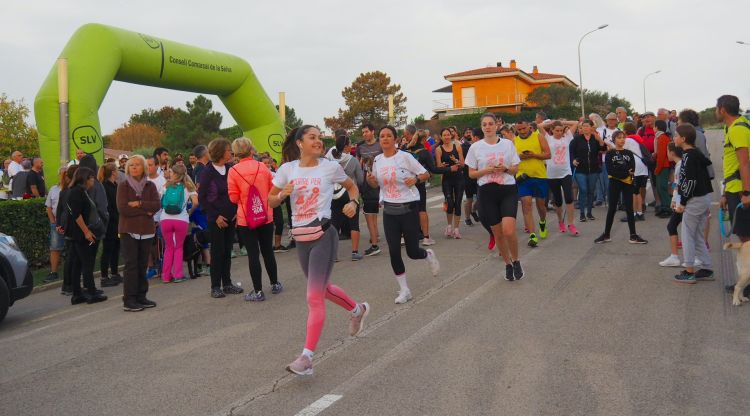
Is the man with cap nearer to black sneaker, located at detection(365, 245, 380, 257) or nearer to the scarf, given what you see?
black sneaker, located at detection(365, 245, 380, 257)

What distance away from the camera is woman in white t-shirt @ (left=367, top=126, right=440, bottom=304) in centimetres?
709

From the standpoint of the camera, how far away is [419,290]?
758 centimetres

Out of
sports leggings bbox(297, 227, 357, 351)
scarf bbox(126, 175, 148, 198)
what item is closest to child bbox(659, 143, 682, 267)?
sports leggings bbox(297, 227, 357, 351)

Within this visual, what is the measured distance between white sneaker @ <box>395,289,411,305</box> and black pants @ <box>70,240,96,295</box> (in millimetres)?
3800

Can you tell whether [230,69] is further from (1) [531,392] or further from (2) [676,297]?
(1) [531,392]

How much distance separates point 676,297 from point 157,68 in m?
13.7

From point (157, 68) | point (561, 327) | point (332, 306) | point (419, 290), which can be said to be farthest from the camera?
point (157, 68)

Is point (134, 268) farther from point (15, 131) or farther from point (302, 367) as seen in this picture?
point (15, 131)

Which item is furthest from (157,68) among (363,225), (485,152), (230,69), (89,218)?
(485,152)

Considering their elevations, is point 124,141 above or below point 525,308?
above

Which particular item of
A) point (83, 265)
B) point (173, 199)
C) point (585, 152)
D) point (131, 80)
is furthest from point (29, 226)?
point (585, 152)

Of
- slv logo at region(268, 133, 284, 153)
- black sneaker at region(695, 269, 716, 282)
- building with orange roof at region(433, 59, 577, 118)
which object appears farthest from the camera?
building with orange roof at region(433, 59, 577, 118)

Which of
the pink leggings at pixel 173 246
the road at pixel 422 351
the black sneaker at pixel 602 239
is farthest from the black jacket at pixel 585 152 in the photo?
the pink leggings at pixel 173 246

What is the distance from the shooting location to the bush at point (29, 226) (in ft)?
34.5
